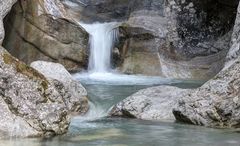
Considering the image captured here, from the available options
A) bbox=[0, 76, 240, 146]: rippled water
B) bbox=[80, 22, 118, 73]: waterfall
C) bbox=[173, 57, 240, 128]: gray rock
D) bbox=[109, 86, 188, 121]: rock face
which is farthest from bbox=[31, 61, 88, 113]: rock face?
bbox=[80, 22, 118, 73]: waterfall

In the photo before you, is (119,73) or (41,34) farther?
(119,73)

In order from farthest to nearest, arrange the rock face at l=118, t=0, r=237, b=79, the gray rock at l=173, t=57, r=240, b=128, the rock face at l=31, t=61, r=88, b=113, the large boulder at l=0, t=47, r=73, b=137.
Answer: the rock face at l=118, t=0, r=237, b=79
the rock face at l=31, t=61, r=88, b=113
the gray rock at l=173, t=57, r=240, b=128
the large boulder at l=0, t=47, r=73, b=137

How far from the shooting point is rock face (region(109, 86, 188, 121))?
36.2 feet

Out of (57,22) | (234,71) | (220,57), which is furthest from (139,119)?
(220,57)

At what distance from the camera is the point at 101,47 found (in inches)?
725

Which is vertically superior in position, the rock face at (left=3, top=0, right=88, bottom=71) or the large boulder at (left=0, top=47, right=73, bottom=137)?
the rock face at (left=3, top=0, right=88, bottom=71)

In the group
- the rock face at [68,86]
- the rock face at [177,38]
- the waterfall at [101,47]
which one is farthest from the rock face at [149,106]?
the rock face at [177,38]

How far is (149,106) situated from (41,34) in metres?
6.82

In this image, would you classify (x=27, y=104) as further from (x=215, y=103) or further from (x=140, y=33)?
(x=140, y=33)

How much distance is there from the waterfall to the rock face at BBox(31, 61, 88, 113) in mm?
6115

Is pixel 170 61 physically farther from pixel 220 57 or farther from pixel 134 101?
pixel 134 101

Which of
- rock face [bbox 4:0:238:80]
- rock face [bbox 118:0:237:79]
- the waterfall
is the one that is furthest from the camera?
rock face [bbox 118:0:237:79]

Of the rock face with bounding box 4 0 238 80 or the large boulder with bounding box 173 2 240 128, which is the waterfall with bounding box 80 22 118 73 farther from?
the large boulder with bounding box 173 2 240 128

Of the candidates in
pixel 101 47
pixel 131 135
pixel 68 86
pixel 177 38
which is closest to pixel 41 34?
pixel 101 47
